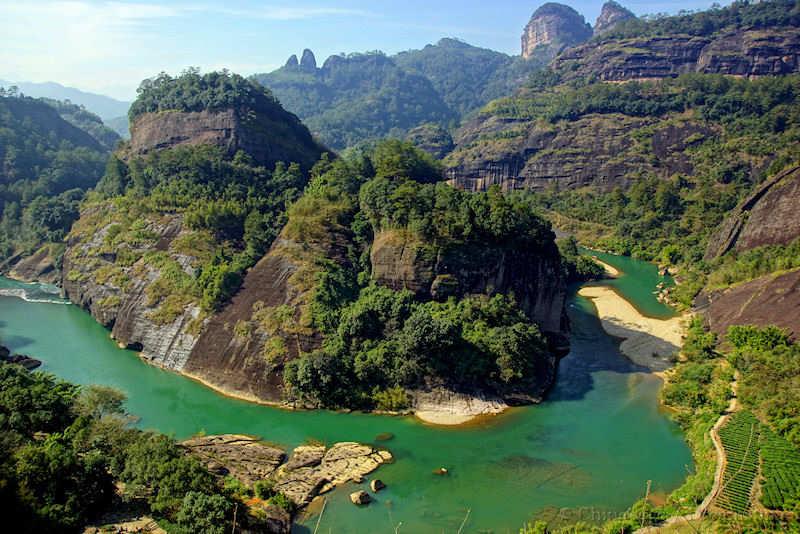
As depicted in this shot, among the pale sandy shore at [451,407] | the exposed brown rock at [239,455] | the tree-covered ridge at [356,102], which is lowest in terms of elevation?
the exposed brown rock at [239,455]

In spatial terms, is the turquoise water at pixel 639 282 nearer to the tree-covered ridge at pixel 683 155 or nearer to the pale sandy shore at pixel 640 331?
the pale sandy shore at pixel 640 331

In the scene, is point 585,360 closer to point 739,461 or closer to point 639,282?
point 739,461

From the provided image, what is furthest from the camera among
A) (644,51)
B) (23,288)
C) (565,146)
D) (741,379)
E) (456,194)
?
(644,51)

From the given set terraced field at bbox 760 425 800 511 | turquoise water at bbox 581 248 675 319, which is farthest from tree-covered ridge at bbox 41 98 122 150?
terraced field at bbox 760 425 800 511

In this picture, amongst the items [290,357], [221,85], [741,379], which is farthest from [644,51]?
[290,357]

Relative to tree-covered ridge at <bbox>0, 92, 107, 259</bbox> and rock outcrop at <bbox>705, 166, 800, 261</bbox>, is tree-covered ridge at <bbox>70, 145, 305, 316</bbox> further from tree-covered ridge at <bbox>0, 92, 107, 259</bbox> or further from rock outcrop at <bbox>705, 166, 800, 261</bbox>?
rock outcrop at <bbox>705, 166, 800, 261</bbox>

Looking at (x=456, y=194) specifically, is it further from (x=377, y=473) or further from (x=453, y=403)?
(x=377, y=473)

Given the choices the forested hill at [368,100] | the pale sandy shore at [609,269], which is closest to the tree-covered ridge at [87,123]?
the forested hill at [368,100]
